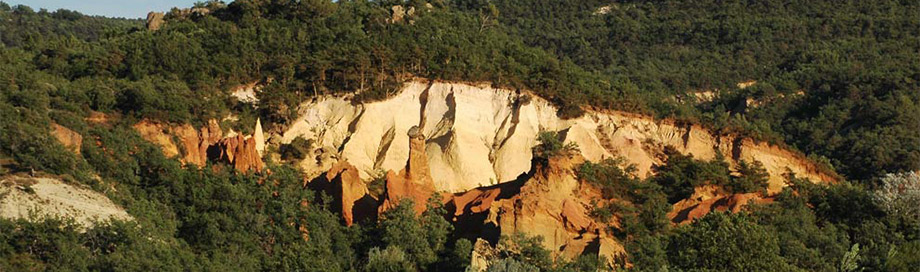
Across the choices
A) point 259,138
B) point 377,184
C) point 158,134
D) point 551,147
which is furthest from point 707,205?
point 158,134

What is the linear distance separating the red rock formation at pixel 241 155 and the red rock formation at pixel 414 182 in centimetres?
437

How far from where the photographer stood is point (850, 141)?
219 feet

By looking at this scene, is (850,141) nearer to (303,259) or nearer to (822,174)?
(822,174)

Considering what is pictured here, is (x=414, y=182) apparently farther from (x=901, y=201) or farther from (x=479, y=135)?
(x=901, y=201)

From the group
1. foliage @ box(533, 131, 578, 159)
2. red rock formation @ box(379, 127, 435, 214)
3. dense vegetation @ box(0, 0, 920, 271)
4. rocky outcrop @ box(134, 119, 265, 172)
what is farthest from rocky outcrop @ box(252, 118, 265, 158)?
foliage @ box(533, 131, 578, 159)

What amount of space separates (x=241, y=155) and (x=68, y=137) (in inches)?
199

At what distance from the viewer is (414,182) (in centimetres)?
4166

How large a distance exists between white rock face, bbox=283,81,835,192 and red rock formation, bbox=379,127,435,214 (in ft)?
12.5

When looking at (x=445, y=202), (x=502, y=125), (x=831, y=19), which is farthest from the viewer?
(x=831, y=19)

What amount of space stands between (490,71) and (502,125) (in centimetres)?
235

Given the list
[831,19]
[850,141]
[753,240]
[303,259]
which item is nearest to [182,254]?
[303,259]

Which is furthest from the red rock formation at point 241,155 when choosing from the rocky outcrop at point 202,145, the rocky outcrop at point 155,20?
the rocky outcrop at point 155,20

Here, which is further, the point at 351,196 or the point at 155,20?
the point at 155,20

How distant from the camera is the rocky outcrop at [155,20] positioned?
201 ft
